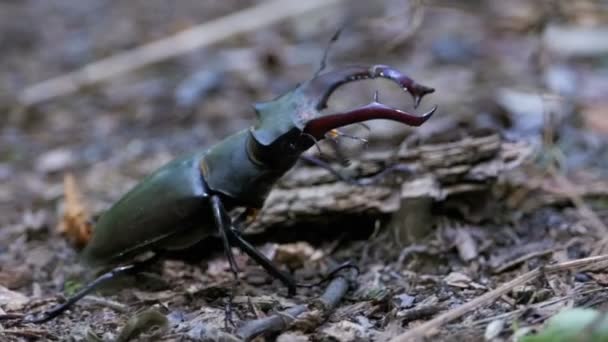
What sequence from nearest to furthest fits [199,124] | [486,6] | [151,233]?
[151,233], [199,124], [486,6]

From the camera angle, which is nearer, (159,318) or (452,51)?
(159,318)

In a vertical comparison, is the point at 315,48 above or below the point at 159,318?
above

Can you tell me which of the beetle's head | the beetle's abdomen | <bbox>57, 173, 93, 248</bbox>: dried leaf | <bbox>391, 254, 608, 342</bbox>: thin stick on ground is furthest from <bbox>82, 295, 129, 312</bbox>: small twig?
<bbox>391, 254, 608, 342</bbox>: thin stick on ground

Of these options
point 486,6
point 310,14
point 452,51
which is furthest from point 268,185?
point 486,6

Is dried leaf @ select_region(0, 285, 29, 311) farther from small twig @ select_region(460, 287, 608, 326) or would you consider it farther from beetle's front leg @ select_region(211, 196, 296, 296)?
small twig @ select_region(460, 287, 608, 326)

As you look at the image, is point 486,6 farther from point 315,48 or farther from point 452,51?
point 315,48

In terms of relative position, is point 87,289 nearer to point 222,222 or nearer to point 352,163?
point 222,222

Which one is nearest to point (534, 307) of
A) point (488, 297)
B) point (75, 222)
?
point (488, 297)

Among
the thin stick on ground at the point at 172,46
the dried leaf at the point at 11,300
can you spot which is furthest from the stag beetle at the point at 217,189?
the thin stick on ground at the point at 172,46

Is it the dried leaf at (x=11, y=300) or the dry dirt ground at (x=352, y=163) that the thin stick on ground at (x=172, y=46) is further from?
the dried leaf at (x=11, y=300)
